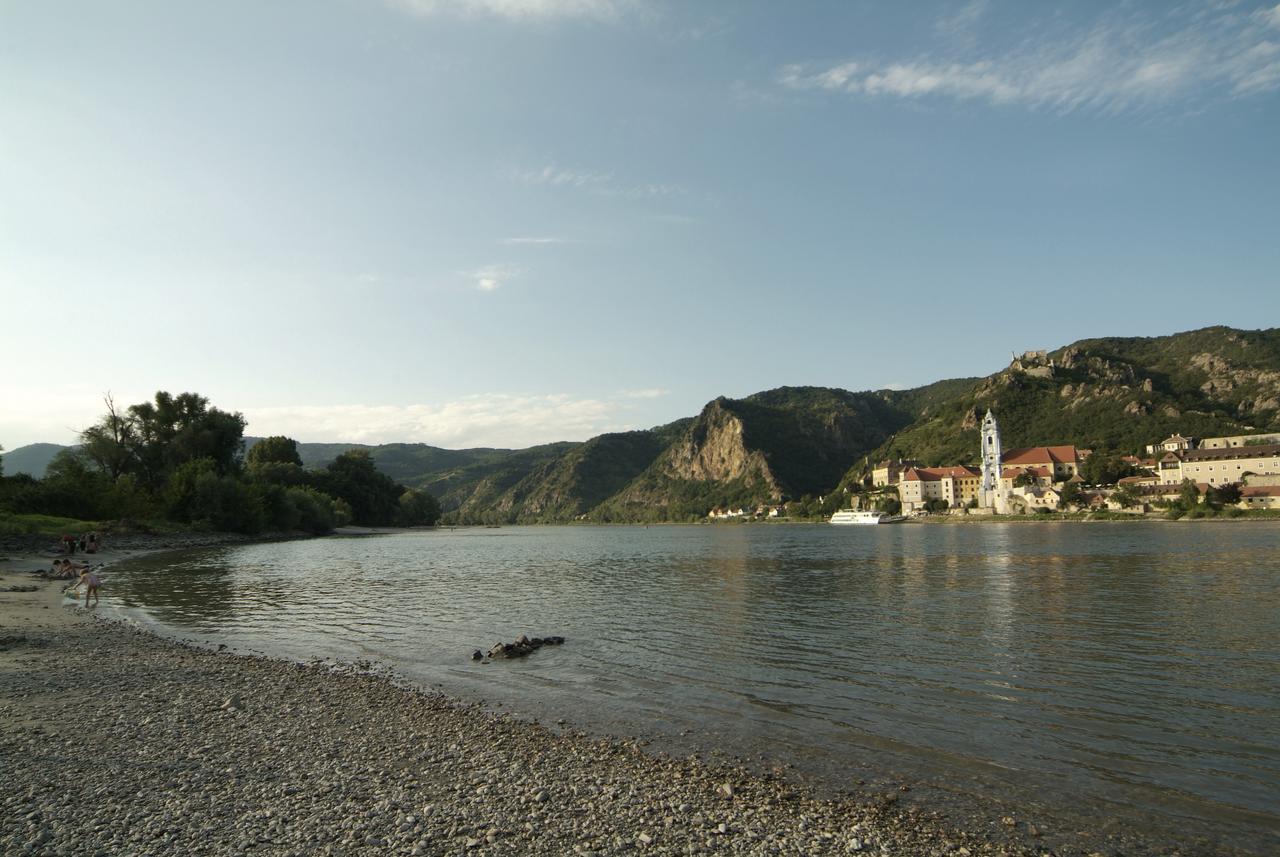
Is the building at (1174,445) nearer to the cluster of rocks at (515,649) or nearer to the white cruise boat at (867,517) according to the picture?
the white cruise boat at (867,517)

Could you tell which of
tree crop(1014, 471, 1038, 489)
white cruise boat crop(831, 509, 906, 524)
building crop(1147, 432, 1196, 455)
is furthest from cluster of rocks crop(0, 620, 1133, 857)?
building crop(1147, 432, 1196, 455)

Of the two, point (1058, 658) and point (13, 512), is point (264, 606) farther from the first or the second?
point (13, 512)

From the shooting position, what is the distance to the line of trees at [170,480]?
7438 cm

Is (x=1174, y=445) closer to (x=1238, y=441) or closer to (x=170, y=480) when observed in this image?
(x=1238, y=441)

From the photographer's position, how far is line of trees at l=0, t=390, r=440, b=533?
74.4 meters

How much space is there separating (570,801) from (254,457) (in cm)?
15430

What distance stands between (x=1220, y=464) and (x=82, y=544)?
179387mm

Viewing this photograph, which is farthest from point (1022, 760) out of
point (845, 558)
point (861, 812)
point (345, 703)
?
point (845, 558)

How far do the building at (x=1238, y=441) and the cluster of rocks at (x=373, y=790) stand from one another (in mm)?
185193

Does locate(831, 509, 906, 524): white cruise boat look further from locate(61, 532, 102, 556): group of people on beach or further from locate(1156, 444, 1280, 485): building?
locate(61, 532, 102, 556): group of people on beach

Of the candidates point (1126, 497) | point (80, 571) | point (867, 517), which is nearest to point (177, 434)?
point (80, 571)

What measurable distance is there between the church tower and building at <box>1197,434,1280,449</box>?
139 ft

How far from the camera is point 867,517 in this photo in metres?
179

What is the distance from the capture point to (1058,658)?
19.5 meters
